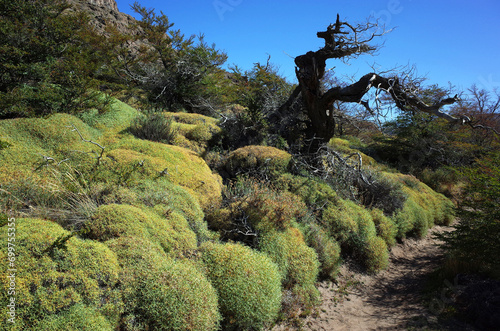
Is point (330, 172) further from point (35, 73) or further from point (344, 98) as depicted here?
point (35, 73)

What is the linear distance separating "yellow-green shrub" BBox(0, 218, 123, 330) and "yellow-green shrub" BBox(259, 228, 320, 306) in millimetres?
2831

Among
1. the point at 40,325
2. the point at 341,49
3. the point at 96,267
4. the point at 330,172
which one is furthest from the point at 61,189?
the point at 341,49

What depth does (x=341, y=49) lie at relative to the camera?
8.71 meters

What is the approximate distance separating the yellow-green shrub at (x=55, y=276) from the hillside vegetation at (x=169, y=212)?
0.04 ft

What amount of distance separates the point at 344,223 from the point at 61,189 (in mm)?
6107

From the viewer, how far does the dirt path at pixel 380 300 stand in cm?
480

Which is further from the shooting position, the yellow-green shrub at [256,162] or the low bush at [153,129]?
A: the low bush at [153,129]

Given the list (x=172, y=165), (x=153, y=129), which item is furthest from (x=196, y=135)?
(x=172, y=165)

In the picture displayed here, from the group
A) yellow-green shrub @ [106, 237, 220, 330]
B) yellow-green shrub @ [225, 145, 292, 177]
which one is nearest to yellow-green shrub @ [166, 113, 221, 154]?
yellow-green shrub @ [225, 145, 292, 177]

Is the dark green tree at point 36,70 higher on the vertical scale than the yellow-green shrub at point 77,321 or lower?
higher

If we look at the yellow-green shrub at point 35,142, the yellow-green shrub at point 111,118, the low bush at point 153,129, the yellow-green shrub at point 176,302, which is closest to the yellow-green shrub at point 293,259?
the yellow-green shrub at point 176,302

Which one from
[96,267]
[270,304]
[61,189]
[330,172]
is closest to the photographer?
[96,267]

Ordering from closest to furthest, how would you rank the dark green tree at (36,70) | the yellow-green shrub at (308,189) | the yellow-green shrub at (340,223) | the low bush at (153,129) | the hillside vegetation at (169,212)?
1. the hillside vegetation at (169,212)
2. the dark green tree at (36,70)
3. the yellow-green shrub at (340,223)
4. the yellow-green shrub at (308,189)
5. the low bush at (153,129)

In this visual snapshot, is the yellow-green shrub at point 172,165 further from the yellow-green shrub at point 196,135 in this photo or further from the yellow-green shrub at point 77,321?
the yellow-green shrub at point 77,321
